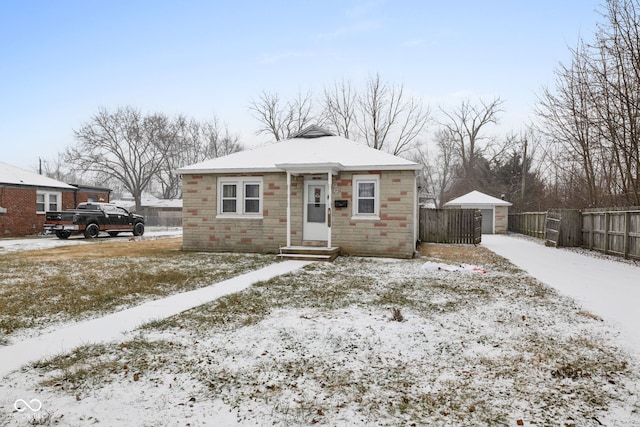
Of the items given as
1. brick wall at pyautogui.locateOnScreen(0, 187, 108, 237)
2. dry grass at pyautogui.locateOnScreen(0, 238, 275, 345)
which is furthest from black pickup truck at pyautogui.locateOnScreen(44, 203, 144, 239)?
dry grass at pyautogui.locateOnScreen(0, 238, 275, 345)

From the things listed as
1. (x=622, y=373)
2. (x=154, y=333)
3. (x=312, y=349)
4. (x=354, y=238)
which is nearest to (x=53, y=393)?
(x=154, y=333)

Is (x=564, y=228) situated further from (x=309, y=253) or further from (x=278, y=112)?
(x=278, y=112)

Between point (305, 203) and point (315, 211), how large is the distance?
0.43 metres

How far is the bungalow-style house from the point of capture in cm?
1234

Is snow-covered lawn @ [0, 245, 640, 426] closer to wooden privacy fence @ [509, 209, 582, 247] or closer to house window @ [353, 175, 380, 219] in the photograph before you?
house window @ [353, 175, 380, 219]

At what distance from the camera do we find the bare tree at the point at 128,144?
1647 inches

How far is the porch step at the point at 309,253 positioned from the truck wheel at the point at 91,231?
Answer: 12693mm

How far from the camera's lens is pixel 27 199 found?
21.8m

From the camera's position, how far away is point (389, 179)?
1242 cm

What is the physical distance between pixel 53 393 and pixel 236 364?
152 centimetres

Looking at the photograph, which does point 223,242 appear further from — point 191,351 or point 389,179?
point 191,351

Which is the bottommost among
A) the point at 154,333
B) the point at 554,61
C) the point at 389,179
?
the point at 154,333

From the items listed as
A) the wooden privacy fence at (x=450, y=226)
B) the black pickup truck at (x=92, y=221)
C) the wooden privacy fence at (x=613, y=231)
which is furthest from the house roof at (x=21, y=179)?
the wooden privacy fence at (x=613, y=231)

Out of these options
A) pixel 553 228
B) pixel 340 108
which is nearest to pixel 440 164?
pixel 340 108
